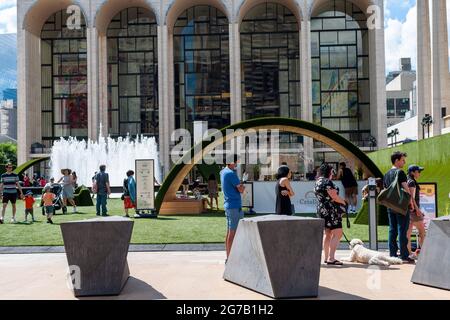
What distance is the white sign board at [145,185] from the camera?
63.4ft

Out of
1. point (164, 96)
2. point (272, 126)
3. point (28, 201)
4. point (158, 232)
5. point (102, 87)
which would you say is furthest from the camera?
point (102, 87)

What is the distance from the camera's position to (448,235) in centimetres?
737

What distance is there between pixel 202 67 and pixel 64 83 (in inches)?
586

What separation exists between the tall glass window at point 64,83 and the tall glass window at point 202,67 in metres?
10.2

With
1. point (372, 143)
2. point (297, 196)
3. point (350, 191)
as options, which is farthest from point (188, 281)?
point (372, 143)

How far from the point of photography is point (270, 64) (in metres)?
57.7

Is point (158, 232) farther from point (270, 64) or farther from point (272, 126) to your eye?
point (270, 64)

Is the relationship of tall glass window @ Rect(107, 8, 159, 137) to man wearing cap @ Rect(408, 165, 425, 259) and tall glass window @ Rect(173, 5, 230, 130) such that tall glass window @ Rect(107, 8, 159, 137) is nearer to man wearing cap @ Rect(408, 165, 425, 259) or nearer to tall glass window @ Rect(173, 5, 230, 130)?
tall glass window @ Rect(173, 5, 230, 130)

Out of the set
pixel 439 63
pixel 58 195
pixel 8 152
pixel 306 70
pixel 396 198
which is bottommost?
pixel 58 195

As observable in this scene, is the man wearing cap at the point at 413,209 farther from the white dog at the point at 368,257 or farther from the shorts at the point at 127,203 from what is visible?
the shorts at the point at 127,203

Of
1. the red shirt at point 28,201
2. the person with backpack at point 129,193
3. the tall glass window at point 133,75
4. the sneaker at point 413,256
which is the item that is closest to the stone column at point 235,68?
the tall glass window at point 133,75
